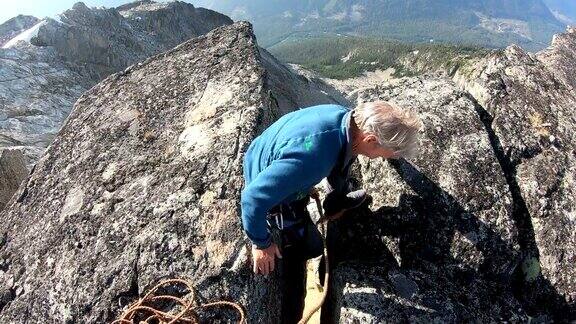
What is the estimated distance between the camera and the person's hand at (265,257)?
6.07 metres

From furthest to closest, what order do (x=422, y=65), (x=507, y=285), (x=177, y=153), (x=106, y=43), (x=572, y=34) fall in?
(x=422, y=65) → (x=106, y=43) → (x=572, y=34) → (x=177, y=153) → (x=507, y=285)

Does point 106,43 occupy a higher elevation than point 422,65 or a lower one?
higher

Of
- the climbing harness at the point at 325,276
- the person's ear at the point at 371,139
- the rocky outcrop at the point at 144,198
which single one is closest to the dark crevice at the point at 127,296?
the rocky outcrop at the point at 144,198

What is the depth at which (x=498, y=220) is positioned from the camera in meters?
7.21

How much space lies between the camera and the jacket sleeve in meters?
5.01

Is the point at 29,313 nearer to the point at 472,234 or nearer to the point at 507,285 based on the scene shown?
the point at 472,234

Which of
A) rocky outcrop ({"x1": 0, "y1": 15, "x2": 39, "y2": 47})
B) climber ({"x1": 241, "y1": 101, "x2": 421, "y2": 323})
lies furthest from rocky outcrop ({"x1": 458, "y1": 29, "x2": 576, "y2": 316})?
rocky outcrop ({"x1": 0, "y1": 15, "x2": 39, "y2": 47})

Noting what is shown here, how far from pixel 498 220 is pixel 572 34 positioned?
15.3 meters

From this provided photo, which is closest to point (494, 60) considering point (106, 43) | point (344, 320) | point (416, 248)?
point (416, 248)

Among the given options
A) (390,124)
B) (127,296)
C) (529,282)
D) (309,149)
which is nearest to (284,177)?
(309,149)

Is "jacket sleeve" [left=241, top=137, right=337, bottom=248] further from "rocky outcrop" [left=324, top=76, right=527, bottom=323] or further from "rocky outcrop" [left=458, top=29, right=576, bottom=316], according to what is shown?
"rocky outcrop" [left=458, top=29, right=576, bottom=316]

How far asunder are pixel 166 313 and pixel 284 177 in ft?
9.26

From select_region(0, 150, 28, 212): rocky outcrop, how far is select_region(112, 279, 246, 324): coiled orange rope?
27.1 ft

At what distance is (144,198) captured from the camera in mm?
7598
